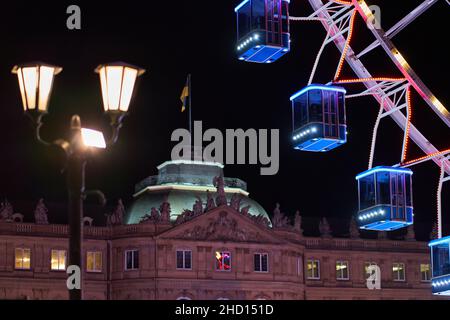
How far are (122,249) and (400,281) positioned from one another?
31857 mm

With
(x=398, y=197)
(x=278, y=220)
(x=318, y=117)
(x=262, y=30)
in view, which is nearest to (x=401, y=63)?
(x=318, y=117)

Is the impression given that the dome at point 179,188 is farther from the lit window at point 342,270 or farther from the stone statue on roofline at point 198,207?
the lit window at point 342,270

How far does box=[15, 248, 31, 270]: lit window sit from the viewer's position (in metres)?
103

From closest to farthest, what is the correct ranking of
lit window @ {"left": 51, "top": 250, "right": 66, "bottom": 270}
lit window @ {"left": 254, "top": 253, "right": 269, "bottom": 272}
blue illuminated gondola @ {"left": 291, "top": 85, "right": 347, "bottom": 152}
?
blue illuminated gondola @ {"left": 291, "top": 85, "right": 347, "bottom": 152} → lit window @ {"left": 51, "top": 250, "right": 66, "bottom": 270} → lit window @ {"left": 254, "top": 253, "right": 269, "bottom": 272}

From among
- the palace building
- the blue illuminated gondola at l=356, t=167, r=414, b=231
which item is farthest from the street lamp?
the palace building

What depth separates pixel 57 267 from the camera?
342 feet

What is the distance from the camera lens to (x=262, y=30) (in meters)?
47.0

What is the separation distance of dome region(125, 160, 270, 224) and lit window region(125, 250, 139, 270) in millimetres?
3110

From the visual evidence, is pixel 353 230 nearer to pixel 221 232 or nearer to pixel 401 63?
pixel 221 232

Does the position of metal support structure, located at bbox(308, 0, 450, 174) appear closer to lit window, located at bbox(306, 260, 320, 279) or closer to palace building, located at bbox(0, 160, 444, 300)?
palace building, located at bbox(0, 160, 444, 300)

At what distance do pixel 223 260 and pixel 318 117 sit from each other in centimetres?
5864

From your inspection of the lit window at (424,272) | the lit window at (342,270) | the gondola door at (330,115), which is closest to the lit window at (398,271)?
the lit window at (424,272)
